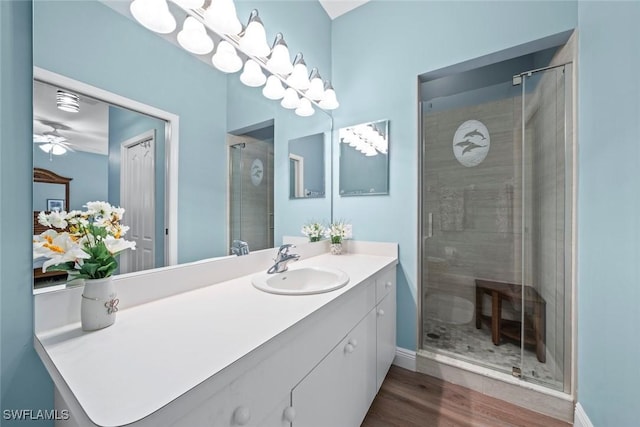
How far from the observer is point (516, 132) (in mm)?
1767

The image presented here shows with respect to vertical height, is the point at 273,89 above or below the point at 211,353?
above

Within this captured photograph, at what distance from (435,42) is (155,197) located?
1901mm

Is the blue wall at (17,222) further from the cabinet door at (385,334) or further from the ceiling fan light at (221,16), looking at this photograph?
the cabinet door at (385,334)

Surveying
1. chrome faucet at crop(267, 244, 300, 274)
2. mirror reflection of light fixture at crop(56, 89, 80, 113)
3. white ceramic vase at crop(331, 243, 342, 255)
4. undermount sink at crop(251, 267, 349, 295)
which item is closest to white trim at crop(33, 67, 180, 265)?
mirror reflection of light fixture at crop(56, 89, 80, 113)

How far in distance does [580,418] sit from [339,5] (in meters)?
2.95

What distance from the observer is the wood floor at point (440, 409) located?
1.31m

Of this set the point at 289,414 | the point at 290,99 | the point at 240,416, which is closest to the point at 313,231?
the point at 290,99

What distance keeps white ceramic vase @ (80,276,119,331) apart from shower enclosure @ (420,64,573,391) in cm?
170

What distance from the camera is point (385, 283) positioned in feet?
5.06

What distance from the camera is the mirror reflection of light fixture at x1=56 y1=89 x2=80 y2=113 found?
717 millimetres

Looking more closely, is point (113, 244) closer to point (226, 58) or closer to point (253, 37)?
point (226, 58)

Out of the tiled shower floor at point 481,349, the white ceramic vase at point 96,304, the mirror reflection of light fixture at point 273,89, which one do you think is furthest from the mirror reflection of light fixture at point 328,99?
the tiled shower floor at point 481,349

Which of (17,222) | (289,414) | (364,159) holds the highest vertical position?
(364,159)

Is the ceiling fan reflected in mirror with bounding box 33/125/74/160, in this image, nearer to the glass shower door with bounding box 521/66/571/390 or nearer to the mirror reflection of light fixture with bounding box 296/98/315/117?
the mirror reflection of light fixture with bounding box 296/98/315/117
